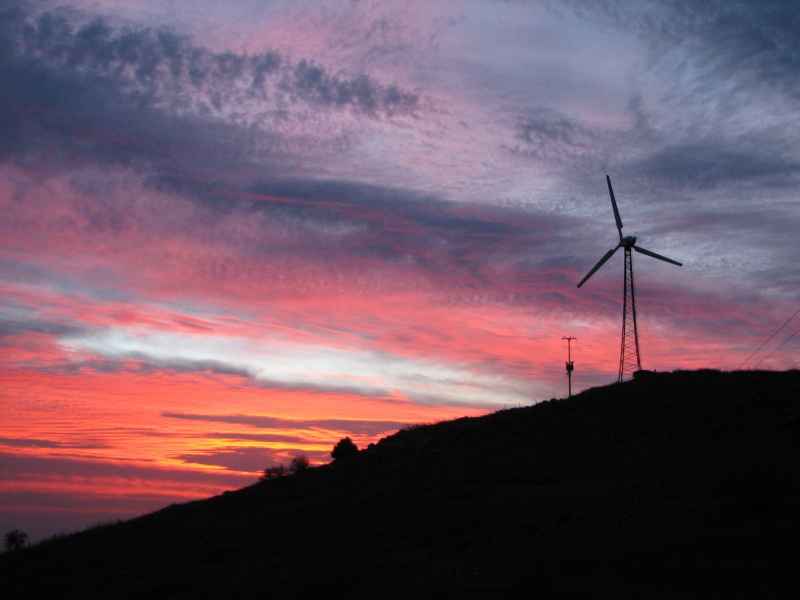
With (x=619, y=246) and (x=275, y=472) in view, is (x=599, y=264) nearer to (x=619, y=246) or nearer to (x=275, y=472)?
(x=619, y=246)

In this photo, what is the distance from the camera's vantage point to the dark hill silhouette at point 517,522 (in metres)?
20.3

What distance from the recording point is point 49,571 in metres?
29.3

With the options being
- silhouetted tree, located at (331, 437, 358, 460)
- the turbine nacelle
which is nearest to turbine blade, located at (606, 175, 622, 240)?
the turbine nacelle

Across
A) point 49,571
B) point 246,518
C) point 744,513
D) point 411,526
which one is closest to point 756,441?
point 744,513

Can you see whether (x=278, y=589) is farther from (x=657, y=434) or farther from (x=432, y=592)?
(x=657, y=434)

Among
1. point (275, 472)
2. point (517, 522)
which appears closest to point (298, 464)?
point (275, 472)

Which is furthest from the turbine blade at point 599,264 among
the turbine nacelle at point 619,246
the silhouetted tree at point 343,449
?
the silhouetted tree at point 343,449

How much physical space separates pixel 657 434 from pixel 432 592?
2576 centimetres

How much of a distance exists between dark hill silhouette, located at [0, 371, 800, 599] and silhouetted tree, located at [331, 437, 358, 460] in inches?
413

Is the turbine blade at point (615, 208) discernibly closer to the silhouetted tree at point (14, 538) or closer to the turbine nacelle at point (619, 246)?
the turbine nacelle at point (619, 246)

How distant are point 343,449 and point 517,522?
35660 mm

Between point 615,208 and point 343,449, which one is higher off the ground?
point 615,208

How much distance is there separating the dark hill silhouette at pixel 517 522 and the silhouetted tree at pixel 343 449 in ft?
34.4

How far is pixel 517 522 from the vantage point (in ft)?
89.6
